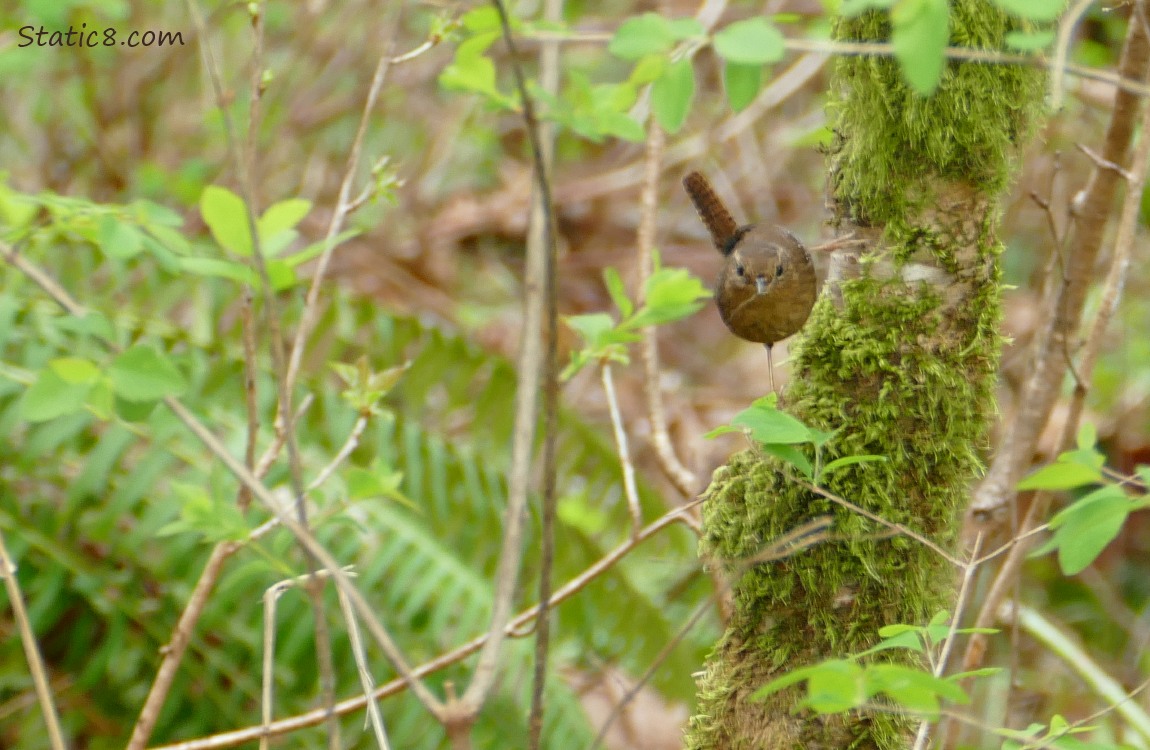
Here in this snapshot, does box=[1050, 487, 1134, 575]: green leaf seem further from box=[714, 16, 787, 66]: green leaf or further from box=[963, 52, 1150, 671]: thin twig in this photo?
box=[963, 52, 1150, 671]: thin twig

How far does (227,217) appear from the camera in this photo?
1.09 metres

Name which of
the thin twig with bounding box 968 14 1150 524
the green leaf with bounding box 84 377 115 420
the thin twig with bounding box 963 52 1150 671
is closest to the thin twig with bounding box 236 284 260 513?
the green leaf with bounding box 84 377 115 420

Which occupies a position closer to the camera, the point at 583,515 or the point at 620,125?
the point at 620,125

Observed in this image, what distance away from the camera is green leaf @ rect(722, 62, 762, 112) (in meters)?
1.03

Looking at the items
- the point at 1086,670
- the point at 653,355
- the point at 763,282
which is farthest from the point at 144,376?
the point at 1086,670

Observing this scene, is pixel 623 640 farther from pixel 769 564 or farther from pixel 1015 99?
pixel 1015 99

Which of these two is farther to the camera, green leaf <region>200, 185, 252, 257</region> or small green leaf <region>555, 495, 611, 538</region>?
small green leaf <region>555, 495, 611, 538</region>

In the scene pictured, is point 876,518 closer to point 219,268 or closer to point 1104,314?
point 219,268

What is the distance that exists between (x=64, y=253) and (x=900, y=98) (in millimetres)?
2498

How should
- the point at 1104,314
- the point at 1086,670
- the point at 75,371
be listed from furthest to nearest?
the point at 1086,670, the point at 1104,314, the point at 75,371

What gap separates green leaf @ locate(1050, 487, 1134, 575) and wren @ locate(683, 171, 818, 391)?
0.44 meters

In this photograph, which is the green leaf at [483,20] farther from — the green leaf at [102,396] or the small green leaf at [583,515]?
the small green leaf at [583,515]

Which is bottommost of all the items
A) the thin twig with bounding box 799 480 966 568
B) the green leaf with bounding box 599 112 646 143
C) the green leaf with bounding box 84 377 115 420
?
the thin twig with bounding box 799 480 966 568

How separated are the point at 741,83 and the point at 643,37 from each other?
13 cm
